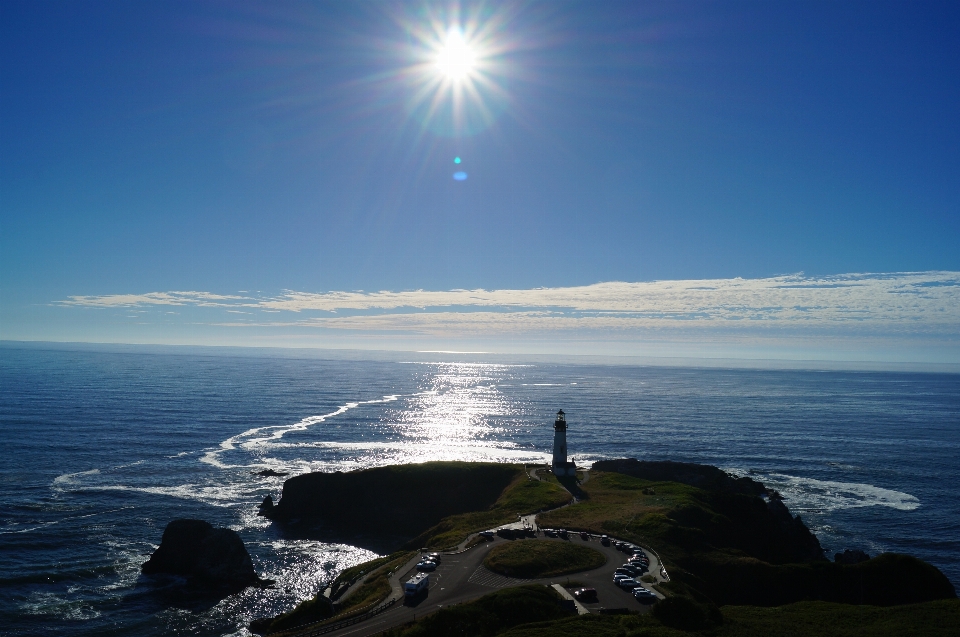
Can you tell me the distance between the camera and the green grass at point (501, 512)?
51.8 m

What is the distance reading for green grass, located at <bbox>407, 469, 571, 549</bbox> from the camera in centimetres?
5178

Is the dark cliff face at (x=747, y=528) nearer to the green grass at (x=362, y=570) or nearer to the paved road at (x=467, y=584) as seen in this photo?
the paved road at (x=467, y=584)

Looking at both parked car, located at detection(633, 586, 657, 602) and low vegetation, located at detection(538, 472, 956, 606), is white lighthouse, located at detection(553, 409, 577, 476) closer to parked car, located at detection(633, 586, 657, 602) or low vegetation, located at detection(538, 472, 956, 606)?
low vegetation, located at detection(538, 472, 956, 606)

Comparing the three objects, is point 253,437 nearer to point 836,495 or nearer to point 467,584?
point 467,584

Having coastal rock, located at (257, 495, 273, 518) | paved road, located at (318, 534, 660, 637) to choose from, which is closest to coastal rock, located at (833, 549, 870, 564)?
paved road, located at (318, 534, 660, 637)

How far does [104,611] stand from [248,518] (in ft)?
79.6

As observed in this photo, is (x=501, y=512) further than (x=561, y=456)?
No

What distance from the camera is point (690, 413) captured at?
166000mm

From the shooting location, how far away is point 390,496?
239ft

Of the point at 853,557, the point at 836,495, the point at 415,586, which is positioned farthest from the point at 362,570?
the point at 836,495

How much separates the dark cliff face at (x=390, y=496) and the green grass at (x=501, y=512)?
496 centimetres

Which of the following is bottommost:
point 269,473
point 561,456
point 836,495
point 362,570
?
point 269,473

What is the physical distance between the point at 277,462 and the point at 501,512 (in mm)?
50841

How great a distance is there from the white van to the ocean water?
15070 millimetres
